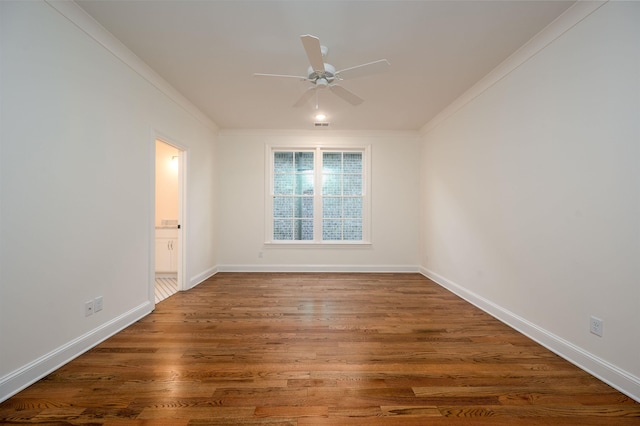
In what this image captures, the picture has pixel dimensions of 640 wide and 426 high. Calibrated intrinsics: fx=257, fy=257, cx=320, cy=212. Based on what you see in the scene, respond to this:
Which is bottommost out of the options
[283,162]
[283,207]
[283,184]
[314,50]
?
[283,207]

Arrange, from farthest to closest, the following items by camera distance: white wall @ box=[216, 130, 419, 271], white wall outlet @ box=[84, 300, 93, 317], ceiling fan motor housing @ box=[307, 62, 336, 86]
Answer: white wall @ box=[216, 130, 419, 271] → ceiling fan motor housing @ box=[307, 62, 336, 86] → white wall outlet @ box=[84, 300, 93, 317]

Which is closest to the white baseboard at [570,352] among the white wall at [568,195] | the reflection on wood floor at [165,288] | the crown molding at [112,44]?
the white wall at [568,195]

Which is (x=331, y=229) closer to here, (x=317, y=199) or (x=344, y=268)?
(x=317, y=199)

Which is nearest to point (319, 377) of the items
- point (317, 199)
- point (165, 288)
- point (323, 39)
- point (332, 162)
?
point (323, 39)

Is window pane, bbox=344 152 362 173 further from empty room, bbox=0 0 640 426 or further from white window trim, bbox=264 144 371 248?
empty room, bbox=0 0 640 426

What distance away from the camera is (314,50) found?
195 centimetres

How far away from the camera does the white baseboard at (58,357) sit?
1.57m

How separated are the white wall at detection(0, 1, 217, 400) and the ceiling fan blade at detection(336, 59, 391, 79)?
2128 mm

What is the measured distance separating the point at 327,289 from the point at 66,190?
3048 millimetres

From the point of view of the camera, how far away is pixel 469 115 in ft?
11.0

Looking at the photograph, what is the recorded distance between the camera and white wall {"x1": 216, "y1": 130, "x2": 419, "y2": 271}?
4.90m

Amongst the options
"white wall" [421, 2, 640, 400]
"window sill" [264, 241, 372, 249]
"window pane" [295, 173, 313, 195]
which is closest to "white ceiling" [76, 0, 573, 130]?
"white wall" [421, 2, 640, 400]

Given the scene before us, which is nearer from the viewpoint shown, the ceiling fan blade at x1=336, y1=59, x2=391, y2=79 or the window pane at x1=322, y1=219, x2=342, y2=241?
the ceiling fan blade at x1=336, y1=59, x2=391, y2=79

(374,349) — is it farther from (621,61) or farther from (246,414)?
(621,61)
